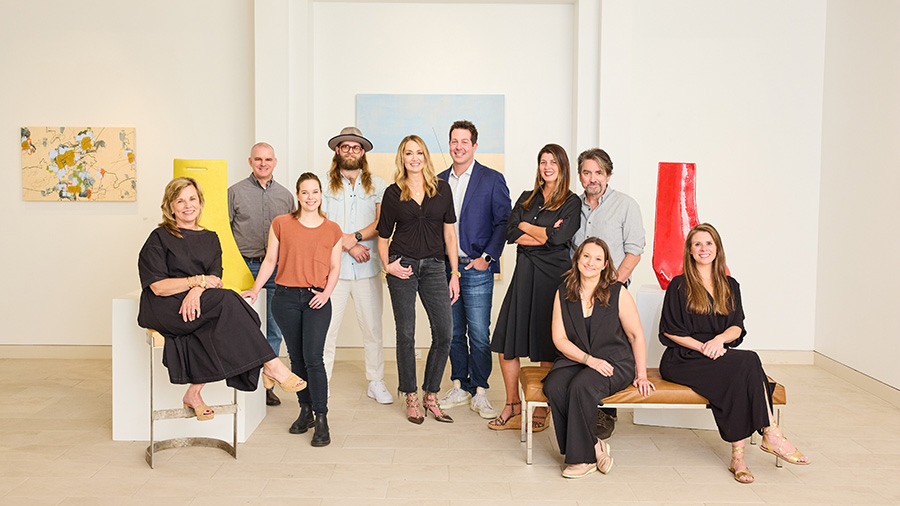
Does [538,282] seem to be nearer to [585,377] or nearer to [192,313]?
[585,377]

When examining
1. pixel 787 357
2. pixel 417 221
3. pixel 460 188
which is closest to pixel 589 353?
pixel 417 221

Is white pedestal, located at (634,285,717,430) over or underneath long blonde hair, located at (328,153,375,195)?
underneath

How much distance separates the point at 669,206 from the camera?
4.58 meters

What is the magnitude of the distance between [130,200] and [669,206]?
177 inches

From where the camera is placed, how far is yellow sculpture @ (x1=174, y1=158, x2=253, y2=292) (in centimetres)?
413

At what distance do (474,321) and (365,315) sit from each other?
76cm

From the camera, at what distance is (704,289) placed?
3.85 meters

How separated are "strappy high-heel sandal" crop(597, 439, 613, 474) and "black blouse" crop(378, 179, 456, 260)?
4.98ft

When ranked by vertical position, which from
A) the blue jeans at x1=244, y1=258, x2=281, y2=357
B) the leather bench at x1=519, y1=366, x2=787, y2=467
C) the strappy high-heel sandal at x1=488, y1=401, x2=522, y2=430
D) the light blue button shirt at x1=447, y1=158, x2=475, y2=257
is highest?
the light blue button shirt at x1=447, y1=158, x2=475, y2=257

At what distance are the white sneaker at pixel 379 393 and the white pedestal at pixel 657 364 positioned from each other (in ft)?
5.58

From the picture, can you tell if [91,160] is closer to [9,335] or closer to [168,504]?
[9,335]

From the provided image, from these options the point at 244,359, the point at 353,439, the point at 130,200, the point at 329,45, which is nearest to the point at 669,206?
the point at 353,439

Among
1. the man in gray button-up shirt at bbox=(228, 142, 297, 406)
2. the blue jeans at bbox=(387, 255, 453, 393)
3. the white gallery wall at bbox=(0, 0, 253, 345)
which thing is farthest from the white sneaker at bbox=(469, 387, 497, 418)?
the white gallery wall at bbox=(0, 0, 253, 345)

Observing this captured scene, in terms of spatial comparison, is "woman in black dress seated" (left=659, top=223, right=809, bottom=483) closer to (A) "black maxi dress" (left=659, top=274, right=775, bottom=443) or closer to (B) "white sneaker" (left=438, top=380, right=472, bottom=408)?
(A) "black maxi dress" (left=659, top=274, right=775, bottom=443)
